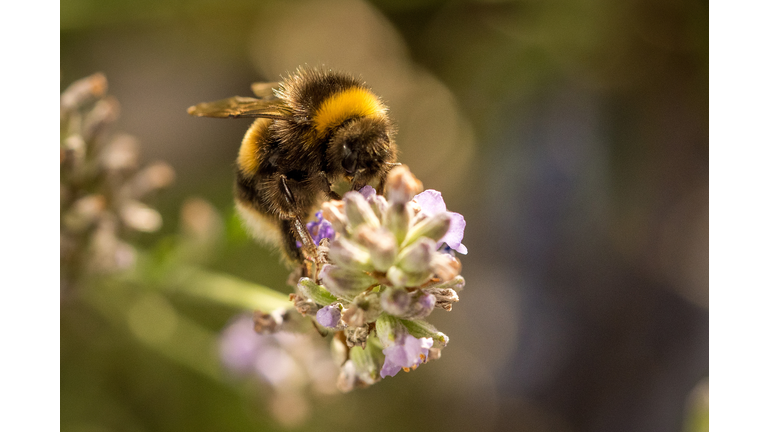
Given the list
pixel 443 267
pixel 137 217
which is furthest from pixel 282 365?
pixel 443 267

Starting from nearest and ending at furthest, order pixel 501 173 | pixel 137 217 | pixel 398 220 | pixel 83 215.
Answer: pixel 398 220, pixel 83 215, pixel 137 217, pixel 501 173

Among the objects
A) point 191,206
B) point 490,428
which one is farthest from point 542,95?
point 191,206

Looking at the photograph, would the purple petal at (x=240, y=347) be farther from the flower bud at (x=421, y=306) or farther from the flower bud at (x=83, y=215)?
the flower bud at (x=421, y=306)

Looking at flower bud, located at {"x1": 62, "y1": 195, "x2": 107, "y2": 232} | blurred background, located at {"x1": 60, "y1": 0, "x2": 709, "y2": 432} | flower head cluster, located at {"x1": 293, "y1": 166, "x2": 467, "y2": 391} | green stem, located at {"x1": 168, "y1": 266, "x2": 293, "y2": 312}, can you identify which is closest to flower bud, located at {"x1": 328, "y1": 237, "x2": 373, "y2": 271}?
flower head cluster, located at {"x1": 293, "y1": 166, "x2": 467, "y2": 391}

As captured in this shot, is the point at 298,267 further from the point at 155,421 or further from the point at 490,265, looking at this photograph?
the point at 490,265

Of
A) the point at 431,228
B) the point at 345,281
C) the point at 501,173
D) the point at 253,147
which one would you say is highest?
the point at 501,173

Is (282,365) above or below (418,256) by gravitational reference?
below

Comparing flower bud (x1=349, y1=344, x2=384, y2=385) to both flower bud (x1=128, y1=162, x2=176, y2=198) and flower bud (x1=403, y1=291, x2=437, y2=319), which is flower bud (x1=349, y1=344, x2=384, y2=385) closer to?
flower bud (x1=403, y1=291, x2=437, y2=319)

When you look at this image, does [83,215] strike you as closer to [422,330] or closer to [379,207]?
[379,207]

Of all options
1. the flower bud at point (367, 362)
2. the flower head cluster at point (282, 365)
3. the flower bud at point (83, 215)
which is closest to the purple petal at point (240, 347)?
the flower head cluster at point (282, 365)
